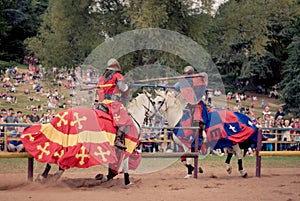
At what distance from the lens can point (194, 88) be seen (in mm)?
12828

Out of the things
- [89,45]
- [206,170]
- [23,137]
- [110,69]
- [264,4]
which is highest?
[264,4]

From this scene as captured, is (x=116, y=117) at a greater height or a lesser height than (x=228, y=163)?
greater

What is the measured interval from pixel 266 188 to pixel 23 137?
4.69 m

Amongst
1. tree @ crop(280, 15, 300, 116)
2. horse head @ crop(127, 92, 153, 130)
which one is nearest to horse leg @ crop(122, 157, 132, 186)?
horse head @ crop(127, 92, 153, 130)

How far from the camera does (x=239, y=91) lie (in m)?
41.2

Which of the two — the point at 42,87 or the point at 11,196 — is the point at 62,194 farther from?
the point at 42,87

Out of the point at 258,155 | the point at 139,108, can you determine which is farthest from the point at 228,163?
the point at 139,108

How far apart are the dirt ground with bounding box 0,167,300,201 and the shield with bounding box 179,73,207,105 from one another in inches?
70.4

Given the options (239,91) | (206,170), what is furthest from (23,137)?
(239,91)

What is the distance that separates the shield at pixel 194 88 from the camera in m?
12.8

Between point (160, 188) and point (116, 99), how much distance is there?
1910 millimetres

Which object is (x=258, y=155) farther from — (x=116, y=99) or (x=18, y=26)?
(x=18, y=26)

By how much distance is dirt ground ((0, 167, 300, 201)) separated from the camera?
31.9 ft

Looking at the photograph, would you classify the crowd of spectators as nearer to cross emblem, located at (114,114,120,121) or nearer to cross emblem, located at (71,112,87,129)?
cross emblem, located at (114,114,120,121)
